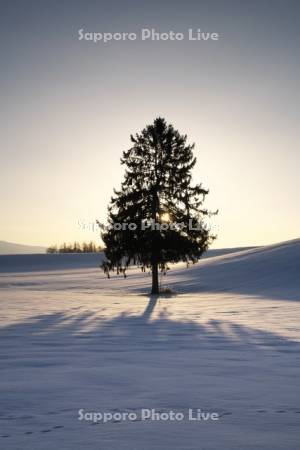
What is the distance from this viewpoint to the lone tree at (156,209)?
31.0m

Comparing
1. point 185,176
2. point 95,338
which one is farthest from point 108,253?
point 95,338

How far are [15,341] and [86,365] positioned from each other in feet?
10.6

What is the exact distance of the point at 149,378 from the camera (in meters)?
7.50

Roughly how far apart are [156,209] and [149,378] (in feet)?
78.6

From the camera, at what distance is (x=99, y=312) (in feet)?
62.2

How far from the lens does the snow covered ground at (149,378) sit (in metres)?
4.90

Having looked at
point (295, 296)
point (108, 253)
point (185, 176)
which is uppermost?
point (185, 176)

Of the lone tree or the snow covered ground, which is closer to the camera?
the snow covered ground

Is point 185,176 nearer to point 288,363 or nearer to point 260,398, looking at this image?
point 288,363

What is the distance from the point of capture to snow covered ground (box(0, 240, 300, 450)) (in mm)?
4902

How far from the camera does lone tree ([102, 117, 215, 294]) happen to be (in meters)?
31.0

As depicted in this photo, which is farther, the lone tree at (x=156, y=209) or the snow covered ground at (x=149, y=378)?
the lone tree at (x=156, y=209)

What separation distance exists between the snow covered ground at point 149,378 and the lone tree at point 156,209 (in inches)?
523

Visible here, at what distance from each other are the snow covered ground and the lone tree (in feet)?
43.6
